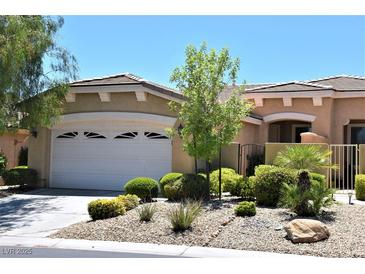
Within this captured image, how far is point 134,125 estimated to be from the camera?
1767 cm

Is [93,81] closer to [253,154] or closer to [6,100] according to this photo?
[6,100]

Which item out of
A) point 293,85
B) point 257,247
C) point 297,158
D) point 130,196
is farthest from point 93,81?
point 257,247

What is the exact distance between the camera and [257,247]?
908 centimetres

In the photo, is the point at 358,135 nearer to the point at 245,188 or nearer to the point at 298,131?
the point at 298,131

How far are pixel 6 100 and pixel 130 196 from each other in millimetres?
5793

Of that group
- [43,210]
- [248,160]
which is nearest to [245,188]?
[248,160]

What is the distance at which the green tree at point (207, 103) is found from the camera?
13562 mm

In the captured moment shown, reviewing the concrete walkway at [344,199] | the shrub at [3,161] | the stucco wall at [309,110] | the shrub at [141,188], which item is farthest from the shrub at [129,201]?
the shrub at [3,161]

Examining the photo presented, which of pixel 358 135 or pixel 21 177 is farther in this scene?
pixel 358 135

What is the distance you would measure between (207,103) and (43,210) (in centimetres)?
572

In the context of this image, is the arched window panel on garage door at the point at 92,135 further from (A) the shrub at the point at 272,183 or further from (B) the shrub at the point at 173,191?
(A) the shrub at the point at 272,183

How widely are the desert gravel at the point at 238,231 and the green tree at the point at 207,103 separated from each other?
2466 mm

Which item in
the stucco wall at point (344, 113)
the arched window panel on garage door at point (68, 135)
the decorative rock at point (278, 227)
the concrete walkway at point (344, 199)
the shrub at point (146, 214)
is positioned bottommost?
the decorative rock at point (278, 227)

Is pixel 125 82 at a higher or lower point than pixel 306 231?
higher
